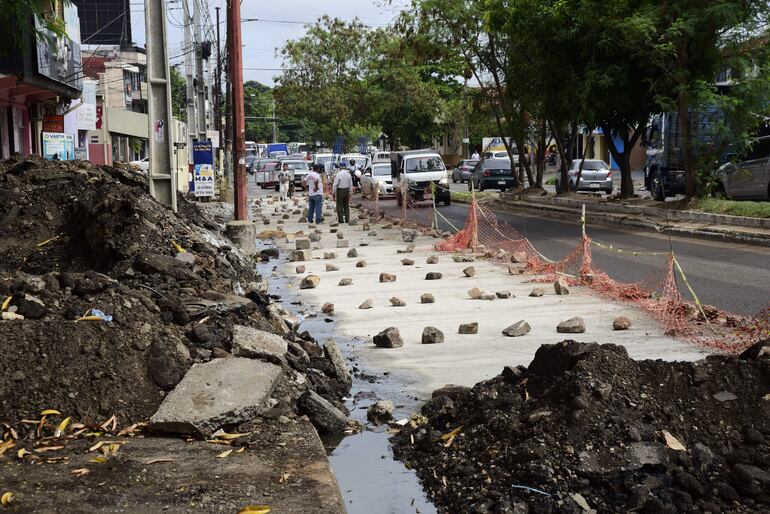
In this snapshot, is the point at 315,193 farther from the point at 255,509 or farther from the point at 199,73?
the point at 255,509

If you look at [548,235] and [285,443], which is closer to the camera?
[285,443]

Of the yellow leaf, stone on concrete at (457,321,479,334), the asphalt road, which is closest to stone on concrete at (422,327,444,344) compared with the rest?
stone on concrete at (457,321,479,334)

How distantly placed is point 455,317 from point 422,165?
2800cm

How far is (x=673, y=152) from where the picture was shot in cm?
3284

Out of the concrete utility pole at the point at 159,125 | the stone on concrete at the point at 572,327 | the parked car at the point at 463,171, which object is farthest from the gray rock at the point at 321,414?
the parked car at the point at 463,171

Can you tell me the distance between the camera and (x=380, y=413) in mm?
7344

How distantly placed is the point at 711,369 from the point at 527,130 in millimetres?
34761

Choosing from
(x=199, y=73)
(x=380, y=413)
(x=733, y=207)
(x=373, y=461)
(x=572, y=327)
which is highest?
(x=199, y=73)

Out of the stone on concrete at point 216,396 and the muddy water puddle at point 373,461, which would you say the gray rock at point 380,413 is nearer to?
the muddy water puddle at point 373,461

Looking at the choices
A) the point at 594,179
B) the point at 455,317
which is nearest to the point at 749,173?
the point at 455,317

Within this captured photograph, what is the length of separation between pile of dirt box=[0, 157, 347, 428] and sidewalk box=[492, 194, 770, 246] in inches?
400

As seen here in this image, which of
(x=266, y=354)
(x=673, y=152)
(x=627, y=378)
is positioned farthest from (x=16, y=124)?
(x=627, y=378)

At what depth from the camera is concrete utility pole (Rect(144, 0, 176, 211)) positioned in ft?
59.8

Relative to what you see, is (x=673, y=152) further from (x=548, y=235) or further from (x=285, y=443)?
(x=285, y=443)
